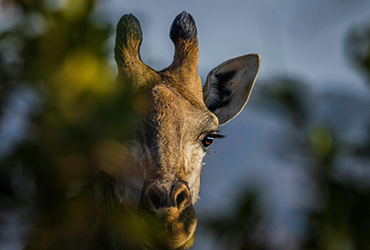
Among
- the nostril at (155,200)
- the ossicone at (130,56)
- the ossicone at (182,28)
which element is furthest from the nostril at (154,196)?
the ossicone at (182,28)

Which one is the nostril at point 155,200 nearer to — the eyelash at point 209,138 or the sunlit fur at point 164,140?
the sunlit fur at point 164,140

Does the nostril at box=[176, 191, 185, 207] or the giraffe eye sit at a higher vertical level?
the giraffe eye

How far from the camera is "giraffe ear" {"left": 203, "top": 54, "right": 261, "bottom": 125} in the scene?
6660mm

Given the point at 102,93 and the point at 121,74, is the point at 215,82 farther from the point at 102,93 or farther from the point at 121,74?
the point at 102,93

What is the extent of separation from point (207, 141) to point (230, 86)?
1.73 m

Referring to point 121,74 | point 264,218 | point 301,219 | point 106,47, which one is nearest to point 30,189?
point 106,47

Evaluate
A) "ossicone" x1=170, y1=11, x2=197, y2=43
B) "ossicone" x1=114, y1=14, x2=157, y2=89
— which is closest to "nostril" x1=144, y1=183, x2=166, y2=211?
"ossicone" x1=114, y1=14, x2=157, y2=89

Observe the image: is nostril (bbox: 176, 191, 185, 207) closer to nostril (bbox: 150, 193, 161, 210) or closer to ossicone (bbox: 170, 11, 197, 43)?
nostril (bbox: 150, 193, 161, 210)

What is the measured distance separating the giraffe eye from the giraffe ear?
1258 mm

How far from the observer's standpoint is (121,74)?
5.26 m

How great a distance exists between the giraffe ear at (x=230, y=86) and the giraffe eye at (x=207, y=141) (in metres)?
1.26

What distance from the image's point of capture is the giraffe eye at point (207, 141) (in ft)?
18.1

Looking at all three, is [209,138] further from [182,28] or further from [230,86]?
[182,28]

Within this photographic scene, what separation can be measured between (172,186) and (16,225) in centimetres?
253
